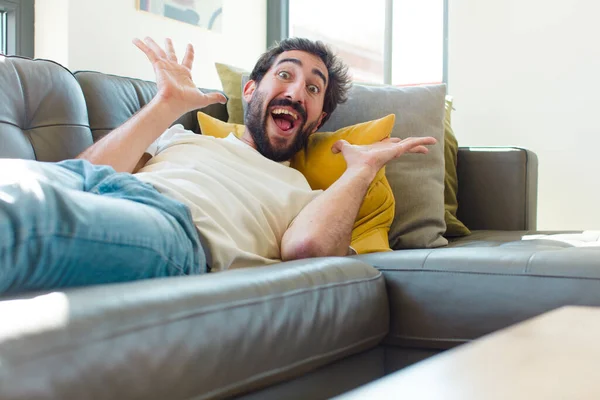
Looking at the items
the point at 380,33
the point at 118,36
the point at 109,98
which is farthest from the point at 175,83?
the point at 380,33

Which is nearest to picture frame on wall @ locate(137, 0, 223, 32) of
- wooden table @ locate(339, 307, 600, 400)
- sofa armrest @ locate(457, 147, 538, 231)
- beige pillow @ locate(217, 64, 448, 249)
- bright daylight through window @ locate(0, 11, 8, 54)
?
bright daylight through window @ locate(0, 11, 8, 54)

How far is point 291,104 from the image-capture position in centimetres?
192

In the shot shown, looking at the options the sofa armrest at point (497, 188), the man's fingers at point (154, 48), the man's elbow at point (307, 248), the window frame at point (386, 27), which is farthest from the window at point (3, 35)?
the man's elbow at point (307, 248)

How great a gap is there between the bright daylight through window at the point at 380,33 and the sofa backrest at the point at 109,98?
84.1 inches

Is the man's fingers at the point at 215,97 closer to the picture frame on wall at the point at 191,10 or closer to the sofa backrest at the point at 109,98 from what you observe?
the sofa backrest at the point at 109,98

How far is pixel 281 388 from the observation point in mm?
1050

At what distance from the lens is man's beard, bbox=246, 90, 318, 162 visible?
6.16ft

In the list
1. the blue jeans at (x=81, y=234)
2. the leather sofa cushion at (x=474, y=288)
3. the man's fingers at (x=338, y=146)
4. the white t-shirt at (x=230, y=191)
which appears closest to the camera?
the blue jeans at (x=81, y=234)

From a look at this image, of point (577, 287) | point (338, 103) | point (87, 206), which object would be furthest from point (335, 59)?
point (87, 206)

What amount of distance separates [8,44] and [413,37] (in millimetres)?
2106

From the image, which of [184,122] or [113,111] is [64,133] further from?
[184,122]

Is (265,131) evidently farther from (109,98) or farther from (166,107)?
(109,98)

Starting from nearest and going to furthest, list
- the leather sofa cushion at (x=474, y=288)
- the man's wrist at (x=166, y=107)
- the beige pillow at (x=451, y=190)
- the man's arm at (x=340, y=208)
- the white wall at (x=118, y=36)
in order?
1. the leather sofa cushion at (x=474, y=288)
2. the man's arm at (x=340, y=208)
3. the man's wrist at (x=166, y=107)
4. the beige pillow at (x=451, y=190)
5. the white wall at (x=118, y=36)

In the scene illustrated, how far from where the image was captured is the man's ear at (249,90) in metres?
2.03
